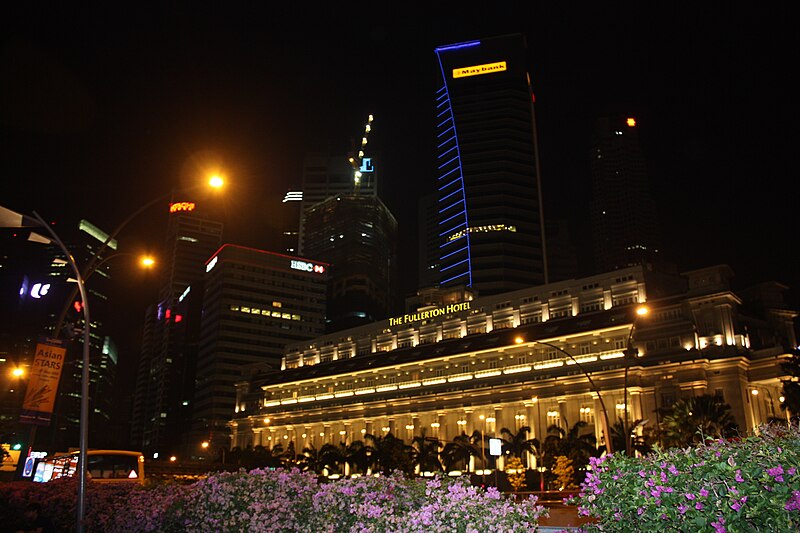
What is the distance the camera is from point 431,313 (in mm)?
118125

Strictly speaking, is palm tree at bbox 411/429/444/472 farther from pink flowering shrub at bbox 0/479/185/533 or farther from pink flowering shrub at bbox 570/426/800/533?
pink flowering shrub at bbox 570/426/800/533

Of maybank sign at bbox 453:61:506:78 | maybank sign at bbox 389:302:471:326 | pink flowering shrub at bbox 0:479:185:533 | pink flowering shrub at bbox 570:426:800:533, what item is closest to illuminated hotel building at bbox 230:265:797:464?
maybank sign at bbox 389:302:471:326

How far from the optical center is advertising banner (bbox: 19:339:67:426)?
2162cm

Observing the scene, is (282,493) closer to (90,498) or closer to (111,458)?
(90,498)

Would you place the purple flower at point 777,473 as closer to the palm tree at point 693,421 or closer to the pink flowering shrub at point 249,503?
the pink flowering shrub at point 249,503

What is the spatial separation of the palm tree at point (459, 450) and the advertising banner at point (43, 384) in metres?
68.9

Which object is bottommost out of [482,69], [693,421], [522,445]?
[522,445]

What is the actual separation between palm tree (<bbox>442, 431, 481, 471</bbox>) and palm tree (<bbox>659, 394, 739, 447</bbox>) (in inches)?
1068

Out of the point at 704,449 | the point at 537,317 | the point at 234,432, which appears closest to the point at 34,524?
the point at 704,449

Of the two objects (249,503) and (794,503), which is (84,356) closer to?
(249,503)

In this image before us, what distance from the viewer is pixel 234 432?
148 meters

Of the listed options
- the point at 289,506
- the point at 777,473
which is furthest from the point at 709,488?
the point at 289,506

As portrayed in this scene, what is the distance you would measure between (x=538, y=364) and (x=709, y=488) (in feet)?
288

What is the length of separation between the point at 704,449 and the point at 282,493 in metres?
10.2
